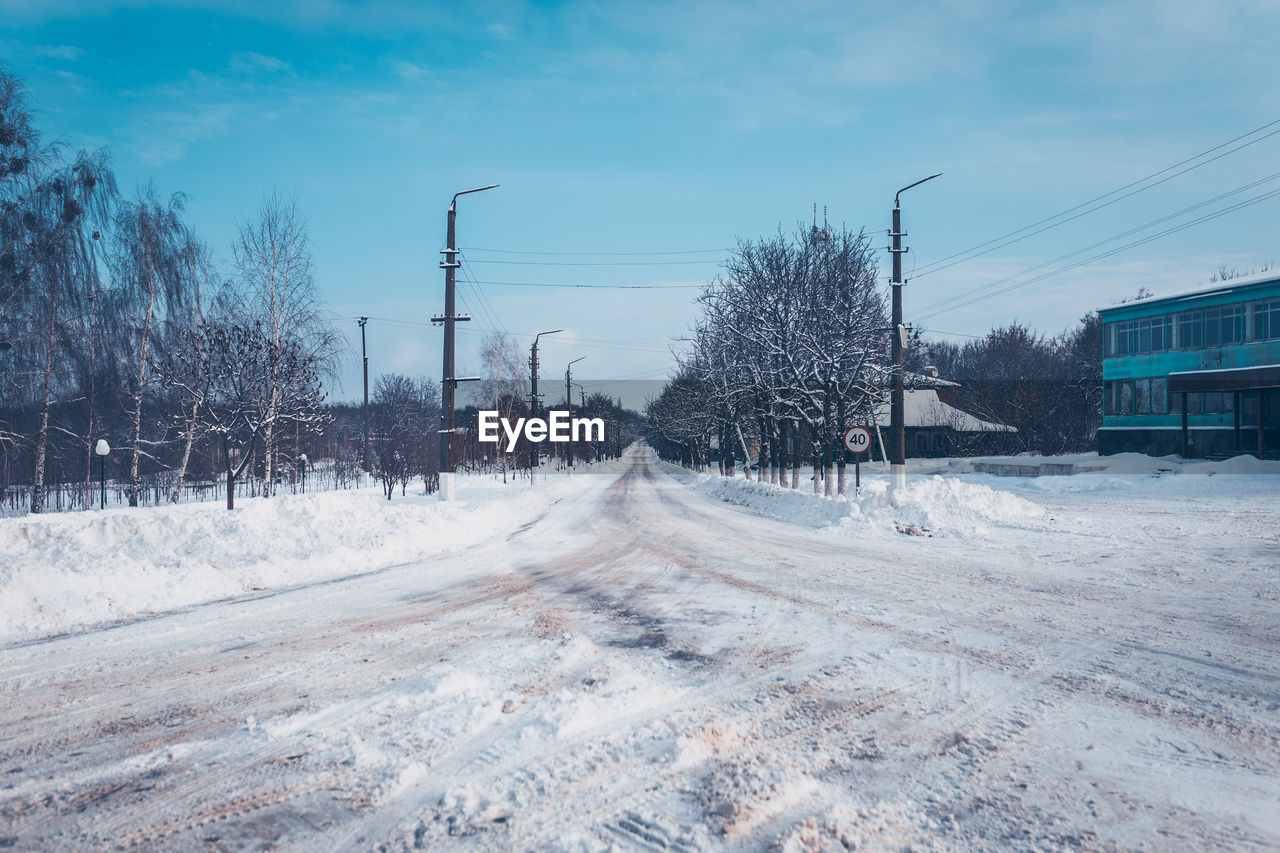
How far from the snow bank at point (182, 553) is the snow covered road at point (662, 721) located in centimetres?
83

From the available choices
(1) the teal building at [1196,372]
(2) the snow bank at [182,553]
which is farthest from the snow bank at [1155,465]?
(2) the snow bank at [182,553]

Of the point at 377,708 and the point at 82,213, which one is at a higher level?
the point at 82,213

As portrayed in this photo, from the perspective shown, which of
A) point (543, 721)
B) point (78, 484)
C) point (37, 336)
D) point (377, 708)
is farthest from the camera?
point (78, 484)

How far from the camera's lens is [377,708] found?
4.57 m

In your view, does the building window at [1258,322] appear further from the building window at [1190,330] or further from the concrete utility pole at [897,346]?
the concrete utility pole at [897,346]

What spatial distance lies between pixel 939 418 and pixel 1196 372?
2611cm

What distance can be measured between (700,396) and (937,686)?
36.2 metres

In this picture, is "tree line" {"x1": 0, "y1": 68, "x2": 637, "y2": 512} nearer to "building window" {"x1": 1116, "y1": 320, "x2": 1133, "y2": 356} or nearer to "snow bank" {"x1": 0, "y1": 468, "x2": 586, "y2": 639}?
"snow bank" {"x1": 0, "y1": 468, "x2": 586, "y2": 639}

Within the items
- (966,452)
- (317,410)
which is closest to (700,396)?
(317,410)

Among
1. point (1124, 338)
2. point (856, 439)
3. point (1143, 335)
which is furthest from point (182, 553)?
point (1124, 338)

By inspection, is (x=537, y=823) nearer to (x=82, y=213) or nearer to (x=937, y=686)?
(x=937, y=686)

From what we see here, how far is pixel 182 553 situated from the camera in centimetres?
1032

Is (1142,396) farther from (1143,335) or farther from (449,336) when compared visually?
(449,336)

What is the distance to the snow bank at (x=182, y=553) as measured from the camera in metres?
7.66
